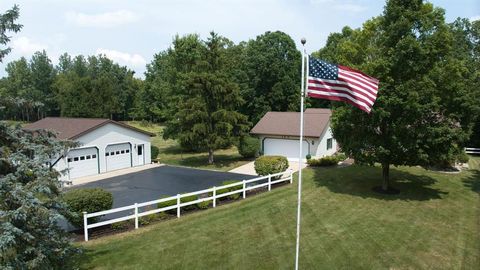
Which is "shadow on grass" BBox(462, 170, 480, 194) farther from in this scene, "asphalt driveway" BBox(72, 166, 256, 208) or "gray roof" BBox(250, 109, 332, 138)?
"asphalt driveway" BBox(72, 166, 256, 208)

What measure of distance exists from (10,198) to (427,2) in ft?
68.2

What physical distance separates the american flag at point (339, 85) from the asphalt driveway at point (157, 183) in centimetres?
1306

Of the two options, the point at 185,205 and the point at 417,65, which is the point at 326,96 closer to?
the point at 185,205

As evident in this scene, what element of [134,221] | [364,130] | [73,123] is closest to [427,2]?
[364,130]

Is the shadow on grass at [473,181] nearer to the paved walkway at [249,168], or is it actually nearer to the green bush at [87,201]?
the paved walkway at [249,168]

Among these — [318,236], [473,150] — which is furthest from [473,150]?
[318,236]

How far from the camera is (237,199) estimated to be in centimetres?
1970

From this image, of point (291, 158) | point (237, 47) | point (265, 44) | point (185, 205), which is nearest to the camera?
point (185, 205)

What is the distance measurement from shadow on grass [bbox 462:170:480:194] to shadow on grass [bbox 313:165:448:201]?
76.8 inches

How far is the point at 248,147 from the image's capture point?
1364 inches

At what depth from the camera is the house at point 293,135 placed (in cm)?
3450

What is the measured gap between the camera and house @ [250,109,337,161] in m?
34.5

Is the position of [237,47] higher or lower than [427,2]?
higher

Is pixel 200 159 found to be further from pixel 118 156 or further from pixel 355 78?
pixel 355 78
